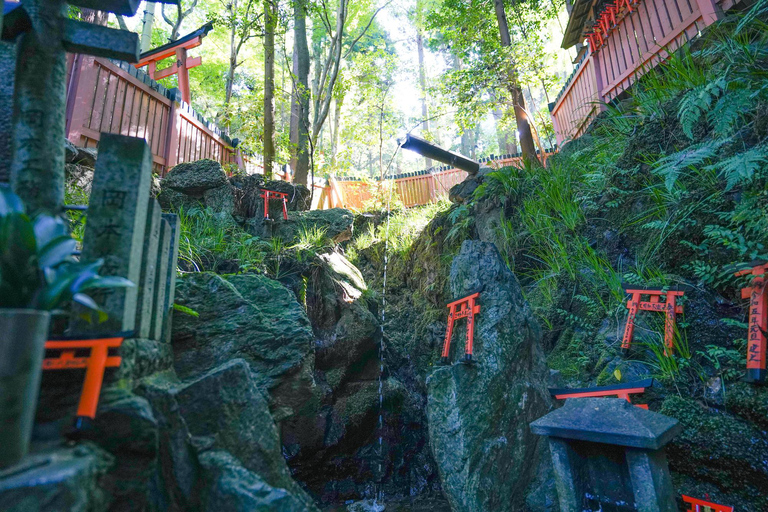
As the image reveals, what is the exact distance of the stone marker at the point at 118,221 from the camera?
1.94 m

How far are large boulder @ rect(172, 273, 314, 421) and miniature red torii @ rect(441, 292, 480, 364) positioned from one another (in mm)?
1411

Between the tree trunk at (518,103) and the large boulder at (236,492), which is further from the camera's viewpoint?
the tree trunk at (518,103)

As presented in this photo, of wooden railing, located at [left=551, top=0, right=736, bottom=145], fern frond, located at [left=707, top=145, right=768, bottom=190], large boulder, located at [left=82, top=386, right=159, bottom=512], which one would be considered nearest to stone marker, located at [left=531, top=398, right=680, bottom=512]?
large boulder, located at [left=82, top=386, right=159, bottom=512]

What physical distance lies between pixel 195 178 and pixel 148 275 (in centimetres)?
509

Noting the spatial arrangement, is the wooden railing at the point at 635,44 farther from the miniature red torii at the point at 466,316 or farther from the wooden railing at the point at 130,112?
the wooden railing at the point at 130,112

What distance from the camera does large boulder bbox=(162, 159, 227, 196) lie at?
21.9 feet

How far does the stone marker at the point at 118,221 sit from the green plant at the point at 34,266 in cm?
33

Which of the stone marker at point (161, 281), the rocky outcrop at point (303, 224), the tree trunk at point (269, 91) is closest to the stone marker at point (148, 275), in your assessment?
the stone marker at point (161, 281)

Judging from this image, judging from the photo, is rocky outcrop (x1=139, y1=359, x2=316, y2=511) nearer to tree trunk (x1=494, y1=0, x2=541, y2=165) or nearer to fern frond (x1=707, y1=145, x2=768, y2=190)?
fern frond (x1=707, y1=145, x2=768, y2=190)

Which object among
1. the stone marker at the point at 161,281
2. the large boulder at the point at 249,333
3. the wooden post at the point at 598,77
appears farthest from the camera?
the wooden post at the point at 598,77

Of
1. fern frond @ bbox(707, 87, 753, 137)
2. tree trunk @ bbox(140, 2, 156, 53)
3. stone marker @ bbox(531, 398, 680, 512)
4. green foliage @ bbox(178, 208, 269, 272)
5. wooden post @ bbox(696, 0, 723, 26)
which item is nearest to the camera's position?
stone marker @ bbox(531, 398, 680, 512)

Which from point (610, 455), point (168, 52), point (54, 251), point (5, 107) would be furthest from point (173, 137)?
point (610, 455)

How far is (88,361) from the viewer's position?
5.63 feet

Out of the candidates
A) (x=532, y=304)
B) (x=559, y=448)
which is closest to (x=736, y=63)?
(x=532, y=304)
